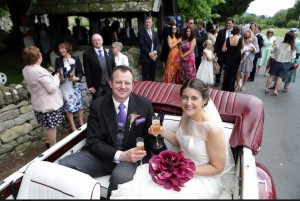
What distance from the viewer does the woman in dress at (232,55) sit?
6605mm

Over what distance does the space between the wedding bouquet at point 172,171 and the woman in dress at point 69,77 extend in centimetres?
296

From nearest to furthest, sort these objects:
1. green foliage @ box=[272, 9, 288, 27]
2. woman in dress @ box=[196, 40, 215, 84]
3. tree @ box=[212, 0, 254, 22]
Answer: woman in dress @ box=[196, 40, 215, 84]
tree @ box=[212, 0, 254, 22]
green foliage @ box=[272, 9, 288, 27]

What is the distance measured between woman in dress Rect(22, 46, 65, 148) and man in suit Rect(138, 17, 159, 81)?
342 cm

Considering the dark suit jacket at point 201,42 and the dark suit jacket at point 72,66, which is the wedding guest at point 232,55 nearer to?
the dark suit jacket at point 201,42

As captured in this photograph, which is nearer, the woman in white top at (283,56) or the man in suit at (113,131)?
the man in suit at (113,131)

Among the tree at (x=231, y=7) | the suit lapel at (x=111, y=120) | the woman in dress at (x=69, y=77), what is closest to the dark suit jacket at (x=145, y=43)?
the woman in dress at (x=69, y=77)

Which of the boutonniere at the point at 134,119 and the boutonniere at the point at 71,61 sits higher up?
the boutonniere at the point at 71,61

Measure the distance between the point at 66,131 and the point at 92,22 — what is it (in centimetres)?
531

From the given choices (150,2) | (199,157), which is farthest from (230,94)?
(150,2)

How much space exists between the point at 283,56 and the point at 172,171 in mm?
6183

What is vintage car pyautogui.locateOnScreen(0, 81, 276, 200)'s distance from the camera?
6.78 feet

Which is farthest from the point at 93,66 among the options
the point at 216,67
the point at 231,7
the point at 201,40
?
the point at 231,7

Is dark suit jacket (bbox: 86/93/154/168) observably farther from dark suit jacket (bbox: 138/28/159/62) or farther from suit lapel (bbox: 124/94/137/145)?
dark suit jacket (bbox: 138/28/159/62)

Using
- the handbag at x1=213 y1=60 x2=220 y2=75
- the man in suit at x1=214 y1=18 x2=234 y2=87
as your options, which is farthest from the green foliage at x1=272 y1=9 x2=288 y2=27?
the man in suit at x1=214 y1=18 x2=234 y2=87
